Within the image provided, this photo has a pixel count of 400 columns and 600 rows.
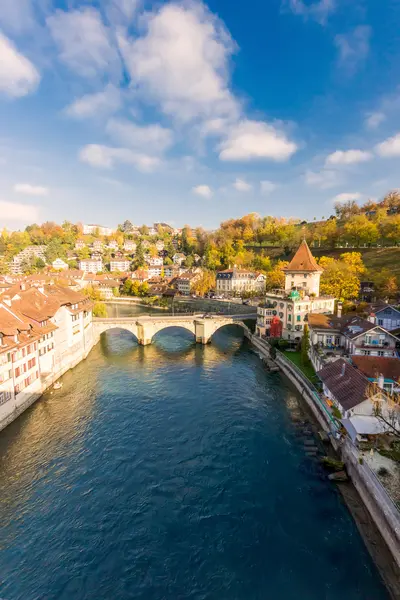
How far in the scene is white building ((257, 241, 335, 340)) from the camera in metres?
65.3

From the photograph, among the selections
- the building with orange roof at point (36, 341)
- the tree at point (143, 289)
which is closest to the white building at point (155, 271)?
the tree at point (143, 289)

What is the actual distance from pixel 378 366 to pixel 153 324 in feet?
153

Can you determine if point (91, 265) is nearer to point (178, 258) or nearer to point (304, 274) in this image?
point (178, 258)

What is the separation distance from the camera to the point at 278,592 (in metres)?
19.7

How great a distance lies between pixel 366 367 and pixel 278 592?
87.8 feet

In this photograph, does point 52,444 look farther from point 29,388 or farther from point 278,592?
point 278,592

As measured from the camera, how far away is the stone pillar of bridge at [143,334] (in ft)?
233

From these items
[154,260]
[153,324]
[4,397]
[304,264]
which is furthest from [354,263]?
[154,260]

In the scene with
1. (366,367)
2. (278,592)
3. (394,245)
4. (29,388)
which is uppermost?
(394,245)

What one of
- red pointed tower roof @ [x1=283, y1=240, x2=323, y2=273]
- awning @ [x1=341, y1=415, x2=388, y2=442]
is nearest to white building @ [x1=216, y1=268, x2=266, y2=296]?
red pointed tower roof @ [x1=283, y1=240, x2=323, y2=273]

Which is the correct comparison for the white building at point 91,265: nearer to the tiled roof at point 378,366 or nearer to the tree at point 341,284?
the tree at point 341,284

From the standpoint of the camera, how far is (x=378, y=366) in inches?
1519

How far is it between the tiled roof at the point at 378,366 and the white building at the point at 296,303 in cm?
2507

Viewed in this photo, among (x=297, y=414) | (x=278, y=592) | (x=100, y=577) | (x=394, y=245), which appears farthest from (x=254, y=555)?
(x=394, y=245)
